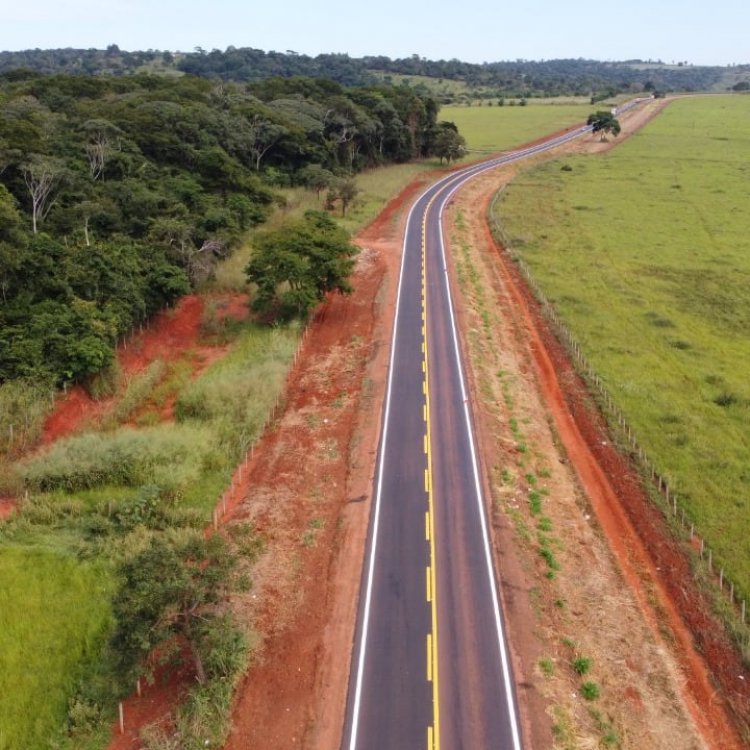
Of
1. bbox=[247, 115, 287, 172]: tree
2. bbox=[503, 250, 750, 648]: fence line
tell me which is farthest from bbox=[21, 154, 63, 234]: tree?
bbox=[503, 250, 750, 648]: fence line

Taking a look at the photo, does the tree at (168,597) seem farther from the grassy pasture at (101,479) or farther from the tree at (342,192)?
the tree at (342,192)

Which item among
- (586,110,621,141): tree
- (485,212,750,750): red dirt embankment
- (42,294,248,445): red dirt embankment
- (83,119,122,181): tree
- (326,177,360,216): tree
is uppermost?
(586,110,621,141): tree

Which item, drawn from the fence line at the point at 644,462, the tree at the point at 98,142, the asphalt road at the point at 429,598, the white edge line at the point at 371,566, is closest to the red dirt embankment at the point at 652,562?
the fence line at the point at 644,462

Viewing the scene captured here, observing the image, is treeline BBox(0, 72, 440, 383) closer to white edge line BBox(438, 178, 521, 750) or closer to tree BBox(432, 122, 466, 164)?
tree BBox(432, 122, 466, 164)

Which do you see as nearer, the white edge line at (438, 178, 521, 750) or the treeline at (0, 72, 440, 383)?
the white edge line at (438, 178, 521, 750)

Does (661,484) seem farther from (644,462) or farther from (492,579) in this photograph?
(492,579)

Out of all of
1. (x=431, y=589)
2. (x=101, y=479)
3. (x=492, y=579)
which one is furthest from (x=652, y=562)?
(x=101, y=479)

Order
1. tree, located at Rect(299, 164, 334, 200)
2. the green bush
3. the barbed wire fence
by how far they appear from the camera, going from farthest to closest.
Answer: tree, located at Rect(299, 164, 334, 200)
the green bush
the barbed wire fence
